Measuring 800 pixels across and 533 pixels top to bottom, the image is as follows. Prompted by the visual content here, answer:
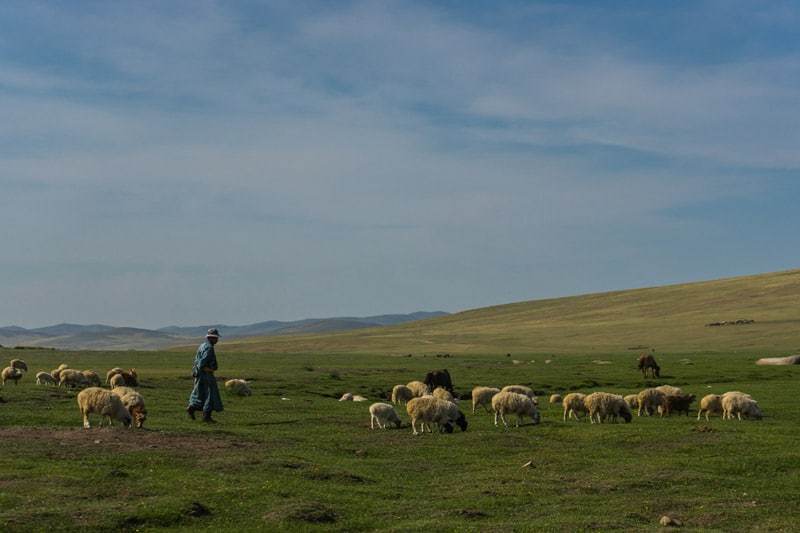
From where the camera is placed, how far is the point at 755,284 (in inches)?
5797

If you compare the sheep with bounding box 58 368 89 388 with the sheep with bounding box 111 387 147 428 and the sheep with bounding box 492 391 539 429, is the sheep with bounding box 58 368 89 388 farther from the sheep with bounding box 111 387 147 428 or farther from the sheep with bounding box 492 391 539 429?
the sheep with bounding box 492 391 539 429

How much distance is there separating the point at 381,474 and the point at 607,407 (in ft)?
37.1

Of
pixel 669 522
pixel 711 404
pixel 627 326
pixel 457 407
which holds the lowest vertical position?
pixel 669 522

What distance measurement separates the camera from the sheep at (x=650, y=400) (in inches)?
1230

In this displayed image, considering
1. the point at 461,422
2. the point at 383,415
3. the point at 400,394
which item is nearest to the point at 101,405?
the point at 383,415

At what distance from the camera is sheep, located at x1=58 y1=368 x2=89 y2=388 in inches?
1475

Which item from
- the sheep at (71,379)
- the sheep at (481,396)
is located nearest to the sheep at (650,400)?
the sheep at (481,396)

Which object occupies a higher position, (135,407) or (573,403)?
(135,407)

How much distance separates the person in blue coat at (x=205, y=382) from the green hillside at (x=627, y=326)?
68490mm

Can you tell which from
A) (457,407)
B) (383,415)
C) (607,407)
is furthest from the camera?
(607,407)

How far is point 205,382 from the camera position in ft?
83.5

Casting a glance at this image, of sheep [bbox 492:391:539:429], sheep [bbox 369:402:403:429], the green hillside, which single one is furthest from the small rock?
the green hillside

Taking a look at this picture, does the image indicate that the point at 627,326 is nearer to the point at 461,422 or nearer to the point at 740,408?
the point at 740,408

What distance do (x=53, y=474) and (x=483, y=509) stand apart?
8831mm
